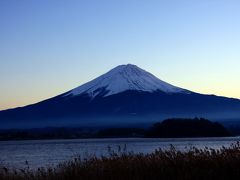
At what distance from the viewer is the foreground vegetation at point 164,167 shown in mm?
11789

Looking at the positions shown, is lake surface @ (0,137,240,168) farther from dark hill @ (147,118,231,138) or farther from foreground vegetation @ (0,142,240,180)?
dark hill @ (147,118,231,138)

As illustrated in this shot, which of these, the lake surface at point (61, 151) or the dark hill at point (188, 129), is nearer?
the lake surface at point (61, 151)

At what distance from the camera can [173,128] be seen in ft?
396

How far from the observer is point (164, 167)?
479 inches

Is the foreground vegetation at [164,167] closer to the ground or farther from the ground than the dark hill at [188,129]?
closer to the ground

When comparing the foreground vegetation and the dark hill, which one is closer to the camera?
the foreground vegetation

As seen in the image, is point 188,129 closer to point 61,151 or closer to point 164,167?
point 61,151

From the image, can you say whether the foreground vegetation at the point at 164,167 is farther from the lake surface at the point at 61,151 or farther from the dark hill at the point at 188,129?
the dark hill at the point at 188,129

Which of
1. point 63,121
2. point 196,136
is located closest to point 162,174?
point 196,136

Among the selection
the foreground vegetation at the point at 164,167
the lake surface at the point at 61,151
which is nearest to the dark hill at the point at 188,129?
the lake surface at the point at 61,151

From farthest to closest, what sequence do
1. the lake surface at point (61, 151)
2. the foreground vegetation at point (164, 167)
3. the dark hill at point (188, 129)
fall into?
the dark hill at point (188, 129) < the lake surface at point (61, 151) < the foreground vegetation at point (164, 167)

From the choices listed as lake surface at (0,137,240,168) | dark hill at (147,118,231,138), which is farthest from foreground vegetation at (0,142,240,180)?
dark hill at (147,118,231,138)

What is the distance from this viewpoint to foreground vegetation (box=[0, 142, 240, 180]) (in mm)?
11789

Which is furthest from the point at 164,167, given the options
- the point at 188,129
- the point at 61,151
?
the point at 188,129
